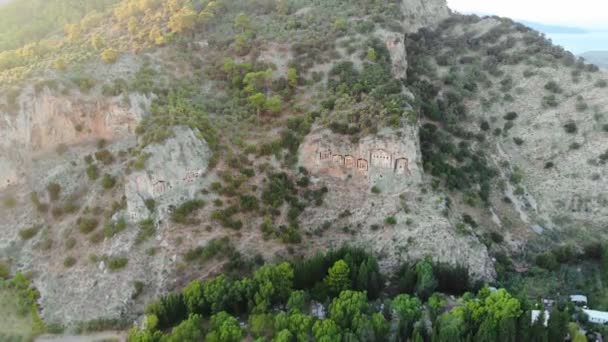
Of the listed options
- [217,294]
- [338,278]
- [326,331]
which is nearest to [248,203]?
[217,294]

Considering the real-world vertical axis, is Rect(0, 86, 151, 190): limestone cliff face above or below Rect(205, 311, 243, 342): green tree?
above

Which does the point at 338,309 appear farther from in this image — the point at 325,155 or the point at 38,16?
the point at 38,16

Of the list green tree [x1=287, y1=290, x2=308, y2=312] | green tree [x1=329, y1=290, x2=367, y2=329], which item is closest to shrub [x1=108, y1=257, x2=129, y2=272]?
green tree [x1=287, y1=290, x2=308, y2=312]

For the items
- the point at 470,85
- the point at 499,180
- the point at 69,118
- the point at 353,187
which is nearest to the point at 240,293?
the point at 353,187

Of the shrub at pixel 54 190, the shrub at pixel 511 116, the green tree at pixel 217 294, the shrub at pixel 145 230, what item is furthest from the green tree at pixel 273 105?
the shrub at pixel 511 116

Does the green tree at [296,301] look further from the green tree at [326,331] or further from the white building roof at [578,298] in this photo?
the white building roof at [578,298]

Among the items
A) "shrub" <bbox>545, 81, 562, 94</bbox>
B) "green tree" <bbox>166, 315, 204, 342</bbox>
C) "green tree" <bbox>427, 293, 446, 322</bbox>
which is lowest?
"green tree" <bbox>166, 315, 204, 342</bbox>

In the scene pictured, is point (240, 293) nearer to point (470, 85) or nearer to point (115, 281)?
point (115, 281)

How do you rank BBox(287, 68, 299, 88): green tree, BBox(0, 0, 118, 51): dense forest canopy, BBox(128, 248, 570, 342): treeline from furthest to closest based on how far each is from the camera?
BBox(0, 0, 118, 51): dense forest canopy < BBox(287, 68, 299, 88): green tree < BBox(128, 248, 570, 342): treeline

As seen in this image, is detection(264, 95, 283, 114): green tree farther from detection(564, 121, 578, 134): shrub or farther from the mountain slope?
detection(564, 121, 578, 134): shrub
